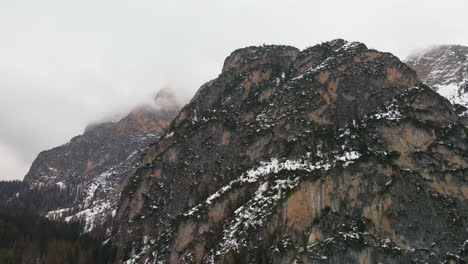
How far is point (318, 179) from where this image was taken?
129 metres

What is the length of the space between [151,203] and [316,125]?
7376 cm

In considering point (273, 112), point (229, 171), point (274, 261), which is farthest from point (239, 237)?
point (273, 112)

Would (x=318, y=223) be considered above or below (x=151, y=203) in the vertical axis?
below

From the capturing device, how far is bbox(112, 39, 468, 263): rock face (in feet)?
390

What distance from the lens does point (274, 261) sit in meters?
115

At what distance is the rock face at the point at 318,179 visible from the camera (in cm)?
11881

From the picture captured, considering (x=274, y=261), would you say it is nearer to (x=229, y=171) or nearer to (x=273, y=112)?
(x=229, y=171)

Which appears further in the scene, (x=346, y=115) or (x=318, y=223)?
(x=346, y=115)

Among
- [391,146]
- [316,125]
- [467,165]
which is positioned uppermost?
[316,125]

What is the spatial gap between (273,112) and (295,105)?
948 cm

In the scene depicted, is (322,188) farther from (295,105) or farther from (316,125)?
(295,105)

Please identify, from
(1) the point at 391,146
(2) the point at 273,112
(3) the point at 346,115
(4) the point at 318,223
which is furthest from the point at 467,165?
(2) the point at 273,112

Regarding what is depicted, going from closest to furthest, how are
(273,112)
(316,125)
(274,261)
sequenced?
(274,261), (316,125), (273,112)

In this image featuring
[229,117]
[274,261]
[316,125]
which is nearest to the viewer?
[274,261]
